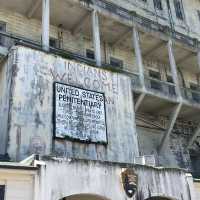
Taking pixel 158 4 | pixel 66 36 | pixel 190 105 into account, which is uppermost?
pixel 158 4

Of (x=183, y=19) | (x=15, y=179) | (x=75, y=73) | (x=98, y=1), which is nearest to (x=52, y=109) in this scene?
(x=75, y=73)

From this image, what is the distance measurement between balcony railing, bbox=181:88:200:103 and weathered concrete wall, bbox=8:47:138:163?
4.59 meters

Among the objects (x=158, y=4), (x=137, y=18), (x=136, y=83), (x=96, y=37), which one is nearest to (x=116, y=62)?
(x=137, y=18)

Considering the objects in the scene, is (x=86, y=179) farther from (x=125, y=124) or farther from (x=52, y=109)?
(x=125, y=124)

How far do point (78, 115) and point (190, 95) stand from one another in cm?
869

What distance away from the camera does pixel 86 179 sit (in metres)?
10.2

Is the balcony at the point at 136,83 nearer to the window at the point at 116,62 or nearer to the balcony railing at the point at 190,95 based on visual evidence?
the window at the point at 116,62

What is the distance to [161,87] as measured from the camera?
1948 centimetres

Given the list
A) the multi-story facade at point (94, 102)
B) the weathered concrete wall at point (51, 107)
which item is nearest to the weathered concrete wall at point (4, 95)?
the multi-story facade at point (94, 102)

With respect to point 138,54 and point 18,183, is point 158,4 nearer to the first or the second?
point 138,54

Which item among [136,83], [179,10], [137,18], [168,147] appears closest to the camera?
[136,83]

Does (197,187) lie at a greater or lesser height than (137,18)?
lesser

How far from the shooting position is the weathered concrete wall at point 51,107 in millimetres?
12578

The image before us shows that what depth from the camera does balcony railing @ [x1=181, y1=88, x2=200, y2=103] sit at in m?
19.7
